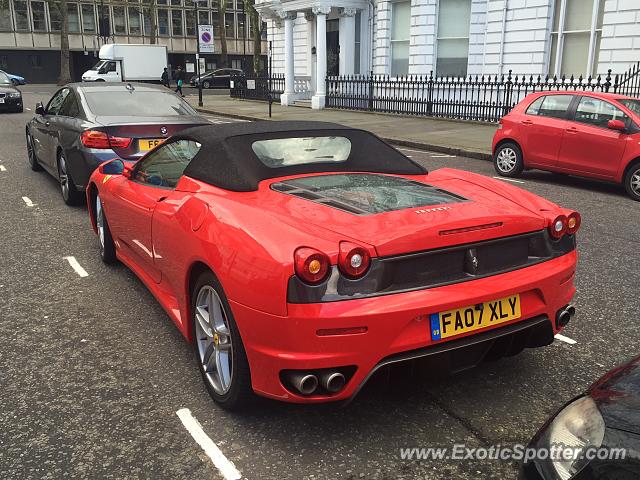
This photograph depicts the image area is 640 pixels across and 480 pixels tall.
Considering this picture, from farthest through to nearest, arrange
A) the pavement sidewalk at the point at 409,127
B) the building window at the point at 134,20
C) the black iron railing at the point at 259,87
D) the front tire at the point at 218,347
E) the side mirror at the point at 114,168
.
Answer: the building window at the point at 134,20 → the black iron railing at the point at 259,87 → the pavement sidewalk at the point at 409,127 → the side mirror at the point at 114,168 → the front tire at the point at 218,347

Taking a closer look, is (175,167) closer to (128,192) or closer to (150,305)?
(128,192)

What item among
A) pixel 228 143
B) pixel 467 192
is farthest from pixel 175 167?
pixel 467 192

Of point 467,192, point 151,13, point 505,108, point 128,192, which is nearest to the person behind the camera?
point 467,192

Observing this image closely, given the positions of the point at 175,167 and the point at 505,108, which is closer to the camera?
the point at 175,167

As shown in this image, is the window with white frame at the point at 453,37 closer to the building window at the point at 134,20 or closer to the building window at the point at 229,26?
the building window at the point at 134,20

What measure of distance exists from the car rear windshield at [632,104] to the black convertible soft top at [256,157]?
22.1 feet

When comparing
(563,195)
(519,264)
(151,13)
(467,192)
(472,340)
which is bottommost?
(563,195)

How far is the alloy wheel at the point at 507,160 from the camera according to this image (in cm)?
1071

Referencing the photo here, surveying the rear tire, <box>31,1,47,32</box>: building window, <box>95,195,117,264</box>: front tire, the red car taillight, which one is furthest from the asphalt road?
<box>31,1,47,32</box>: building window

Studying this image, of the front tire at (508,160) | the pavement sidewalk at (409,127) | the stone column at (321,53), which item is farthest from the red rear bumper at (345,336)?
the stone column at (321,53)

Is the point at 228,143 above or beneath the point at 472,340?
above

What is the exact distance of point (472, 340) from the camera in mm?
2773

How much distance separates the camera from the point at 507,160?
10836 millimetres

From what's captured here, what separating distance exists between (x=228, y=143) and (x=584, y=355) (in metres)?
2.54
